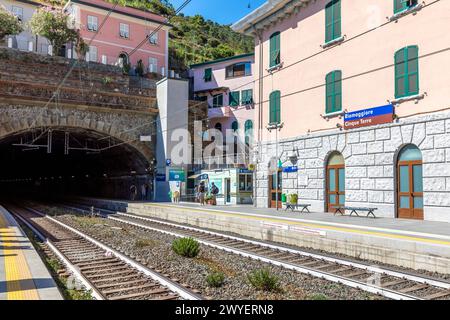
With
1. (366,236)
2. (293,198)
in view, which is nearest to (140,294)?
(366,236)

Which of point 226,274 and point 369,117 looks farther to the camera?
point 369,117

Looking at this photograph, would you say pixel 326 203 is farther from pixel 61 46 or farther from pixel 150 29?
pixel 150 29

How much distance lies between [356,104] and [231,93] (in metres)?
25.8

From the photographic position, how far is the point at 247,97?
41.7 metres

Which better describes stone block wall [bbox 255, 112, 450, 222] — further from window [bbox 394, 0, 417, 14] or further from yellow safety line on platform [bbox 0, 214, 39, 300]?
yellow safety line on platform [bbox 0, 214, 39, 300]

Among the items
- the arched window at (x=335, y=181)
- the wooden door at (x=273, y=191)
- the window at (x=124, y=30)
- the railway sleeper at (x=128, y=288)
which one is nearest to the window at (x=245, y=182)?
the wooden door at (x=273, y=191)

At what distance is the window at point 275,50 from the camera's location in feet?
78.2

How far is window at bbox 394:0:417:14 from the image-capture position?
16.2 meters

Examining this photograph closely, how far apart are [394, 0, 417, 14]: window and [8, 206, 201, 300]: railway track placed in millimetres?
14025

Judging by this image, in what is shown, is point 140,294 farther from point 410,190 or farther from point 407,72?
point 407,72

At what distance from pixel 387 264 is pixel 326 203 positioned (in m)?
9.42

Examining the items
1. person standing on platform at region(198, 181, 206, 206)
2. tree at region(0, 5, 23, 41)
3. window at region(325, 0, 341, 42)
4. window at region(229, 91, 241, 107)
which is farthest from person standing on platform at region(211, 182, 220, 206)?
tree at region(0, 5, 23, 41)
